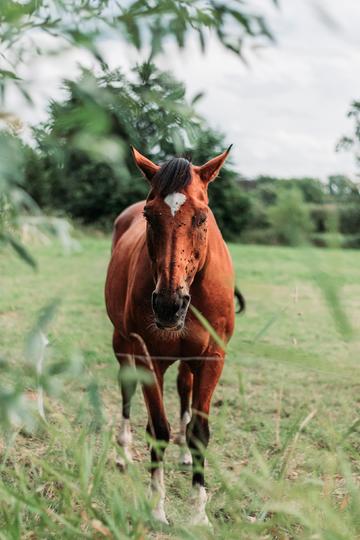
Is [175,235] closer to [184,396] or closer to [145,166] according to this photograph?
[145,166]

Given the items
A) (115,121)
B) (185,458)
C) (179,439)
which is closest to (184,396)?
(179,439)

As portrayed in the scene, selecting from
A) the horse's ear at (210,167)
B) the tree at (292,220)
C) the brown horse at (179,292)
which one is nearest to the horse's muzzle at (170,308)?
the brown horse at (179,292)

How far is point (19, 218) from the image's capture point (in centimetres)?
151

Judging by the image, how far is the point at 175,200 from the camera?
3.32 metres

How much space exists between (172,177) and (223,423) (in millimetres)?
1763

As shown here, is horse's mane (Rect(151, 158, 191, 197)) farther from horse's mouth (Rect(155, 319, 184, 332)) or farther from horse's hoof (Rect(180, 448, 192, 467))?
horse's hoof (Rect(180, 448, 192, 467))

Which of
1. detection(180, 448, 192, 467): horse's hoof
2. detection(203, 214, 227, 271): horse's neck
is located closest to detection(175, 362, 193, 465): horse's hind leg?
detection(180, 448, 192, 467): horse's hoof

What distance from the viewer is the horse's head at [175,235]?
3.10 metres

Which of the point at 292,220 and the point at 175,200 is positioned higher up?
the point at 292,220

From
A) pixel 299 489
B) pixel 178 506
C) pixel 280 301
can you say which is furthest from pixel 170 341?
pixel 280 301

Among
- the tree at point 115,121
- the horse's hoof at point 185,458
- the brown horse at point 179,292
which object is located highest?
the tree at point 115,121

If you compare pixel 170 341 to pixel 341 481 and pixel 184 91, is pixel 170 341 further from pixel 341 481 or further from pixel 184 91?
pixel 184 91

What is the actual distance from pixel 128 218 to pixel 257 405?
199cm

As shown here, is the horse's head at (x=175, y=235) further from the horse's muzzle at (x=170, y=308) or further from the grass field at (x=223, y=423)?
the grass field at (x=223, y=423)
